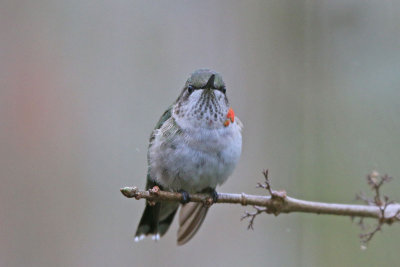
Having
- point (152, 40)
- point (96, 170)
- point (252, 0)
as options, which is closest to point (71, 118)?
point (96, 170)

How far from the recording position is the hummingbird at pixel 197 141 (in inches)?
138

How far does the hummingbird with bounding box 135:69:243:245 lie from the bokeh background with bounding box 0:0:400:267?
2114 mm

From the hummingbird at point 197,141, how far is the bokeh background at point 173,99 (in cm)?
211

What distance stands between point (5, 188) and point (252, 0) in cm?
401

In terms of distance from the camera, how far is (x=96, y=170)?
6160mm

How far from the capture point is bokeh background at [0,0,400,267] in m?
5.97

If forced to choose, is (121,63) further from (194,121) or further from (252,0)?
(194,121)

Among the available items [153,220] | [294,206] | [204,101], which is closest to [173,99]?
[153,220]

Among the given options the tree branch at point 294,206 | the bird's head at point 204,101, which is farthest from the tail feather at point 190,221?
the tree branch at point 294,206

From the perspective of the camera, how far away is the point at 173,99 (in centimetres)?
592

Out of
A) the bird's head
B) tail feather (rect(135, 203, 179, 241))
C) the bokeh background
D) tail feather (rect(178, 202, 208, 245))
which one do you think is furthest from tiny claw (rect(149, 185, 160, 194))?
the bokeh background

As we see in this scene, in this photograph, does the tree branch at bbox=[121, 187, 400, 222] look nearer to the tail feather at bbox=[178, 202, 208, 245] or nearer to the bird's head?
the bird's head

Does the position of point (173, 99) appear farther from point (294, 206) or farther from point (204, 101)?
point (294, 206)

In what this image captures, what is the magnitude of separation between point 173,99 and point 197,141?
2.47 metres
